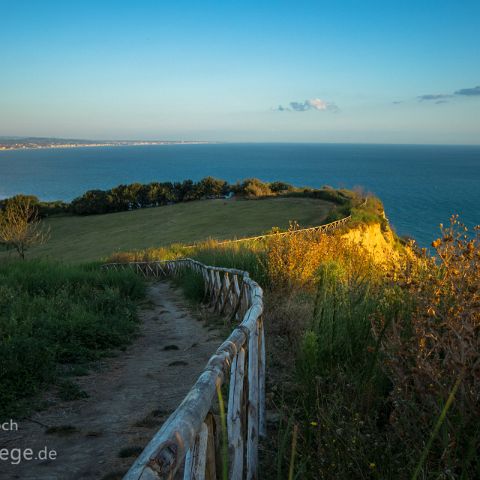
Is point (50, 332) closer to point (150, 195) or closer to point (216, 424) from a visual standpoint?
point (216, 424)

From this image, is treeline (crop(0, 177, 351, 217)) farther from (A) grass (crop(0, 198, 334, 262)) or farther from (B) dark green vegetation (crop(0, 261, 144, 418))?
(B) dark green vegetation (crop(0, 261, 144, 418))

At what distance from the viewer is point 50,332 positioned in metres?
7.42

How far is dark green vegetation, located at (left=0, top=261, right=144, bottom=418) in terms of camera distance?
18.6ft

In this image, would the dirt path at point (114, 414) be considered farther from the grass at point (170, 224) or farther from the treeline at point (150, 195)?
the treeline at point (150, 195)

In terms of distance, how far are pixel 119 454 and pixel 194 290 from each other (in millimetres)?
9466

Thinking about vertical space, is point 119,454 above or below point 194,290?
above

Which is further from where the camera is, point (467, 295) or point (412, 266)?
point (412, 266)

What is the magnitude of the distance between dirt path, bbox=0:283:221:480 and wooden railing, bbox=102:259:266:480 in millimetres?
958

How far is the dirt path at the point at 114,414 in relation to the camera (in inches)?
157

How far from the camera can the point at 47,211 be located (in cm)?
5750

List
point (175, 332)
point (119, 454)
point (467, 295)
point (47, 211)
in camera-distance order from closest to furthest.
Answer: point (467, 295) → point (119, 454) → point (175, 332) → point (47, 211)

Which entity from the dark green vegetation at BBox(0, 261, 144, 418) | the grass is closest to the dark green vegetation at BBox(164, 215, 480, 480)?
the dark green vegetation at BBox(0, 261, 144, 418)

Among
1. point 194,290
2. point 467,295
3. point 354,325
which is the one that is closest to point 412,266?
point 354,325

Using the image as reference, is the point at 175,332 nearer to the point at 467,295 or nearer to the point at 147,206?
the point at 467,295
